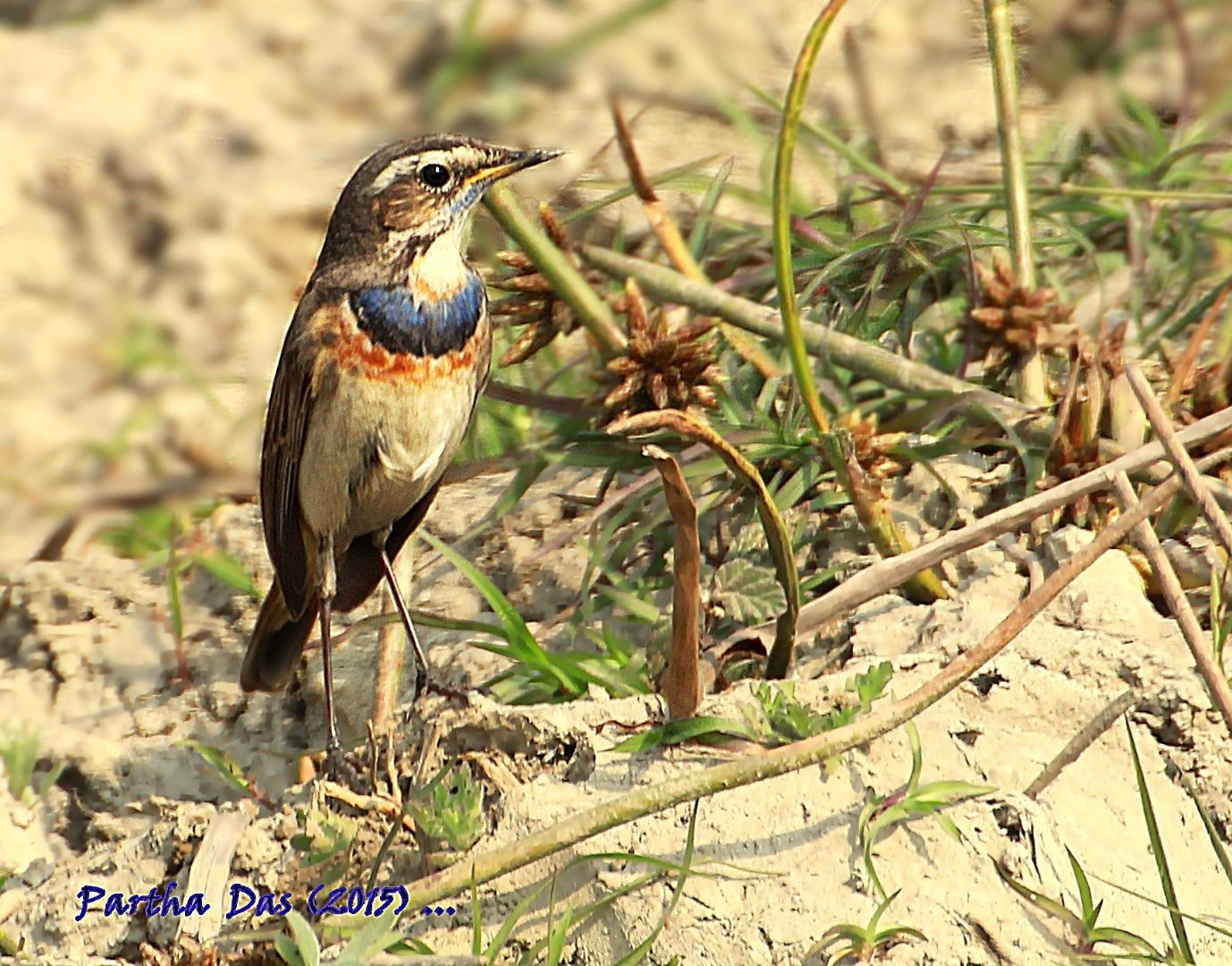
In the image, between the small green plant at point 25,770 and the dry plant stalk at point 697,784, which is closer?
the dry plant stalk at point 697,784

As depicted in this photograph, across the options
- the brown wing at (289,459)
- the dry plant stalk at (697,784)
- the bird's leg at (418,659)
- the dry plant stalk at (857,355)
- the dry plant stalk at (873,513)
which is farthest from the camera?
the dry plant stalk at (857,355)

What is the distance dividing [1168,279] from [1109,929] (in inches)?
97.9

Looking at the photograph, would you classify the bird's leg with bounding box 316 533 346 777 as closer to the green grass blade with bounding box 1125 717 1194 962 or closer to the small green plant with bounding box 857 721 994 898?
the small green plant with bounding box 857 721 994 898

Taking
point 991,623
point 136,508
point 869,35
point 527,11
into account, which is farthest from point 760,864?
point 527,11

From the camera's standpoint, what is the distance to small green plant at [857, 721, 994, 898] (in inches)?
118

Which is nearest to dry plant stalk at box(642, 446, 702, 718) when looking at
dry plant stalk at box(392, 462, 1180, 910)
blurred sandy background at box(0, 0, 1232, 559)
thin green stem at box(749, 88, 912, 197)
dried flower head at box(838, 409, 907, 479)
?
dry plant stalk at box(392, 462, 1180, 910)

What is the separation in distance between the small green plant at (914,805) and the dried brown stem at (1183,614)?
0.44 metres

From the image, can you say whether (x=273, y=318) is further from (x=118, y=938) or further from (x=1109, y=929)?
(x=1109, y=929)

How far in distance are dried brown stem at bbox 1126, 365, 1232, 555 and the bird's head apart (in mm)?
1405

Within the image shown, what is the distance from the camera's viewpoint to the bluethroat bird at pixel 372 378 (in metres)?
3.90

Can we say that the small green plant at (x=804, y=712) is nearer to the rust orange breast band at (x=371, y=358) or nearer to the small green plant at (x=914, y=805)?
the small green plant at (x=914, y=805)

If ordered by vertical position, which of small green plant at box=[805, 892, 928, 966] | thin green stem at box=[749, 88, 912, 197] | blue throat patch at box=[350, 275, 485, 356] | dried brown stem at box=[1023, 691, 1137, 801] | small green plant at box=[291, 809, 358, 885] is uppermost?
thin green stem at box=[749, 88, 912, 197]

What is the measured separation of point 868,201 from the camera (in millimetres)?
4848

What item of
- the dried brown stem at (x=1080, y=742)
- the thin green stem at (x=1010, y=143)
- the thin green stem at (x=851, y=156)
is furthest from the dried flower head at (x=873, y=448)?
the thin green stem at (x=851, y=156)
